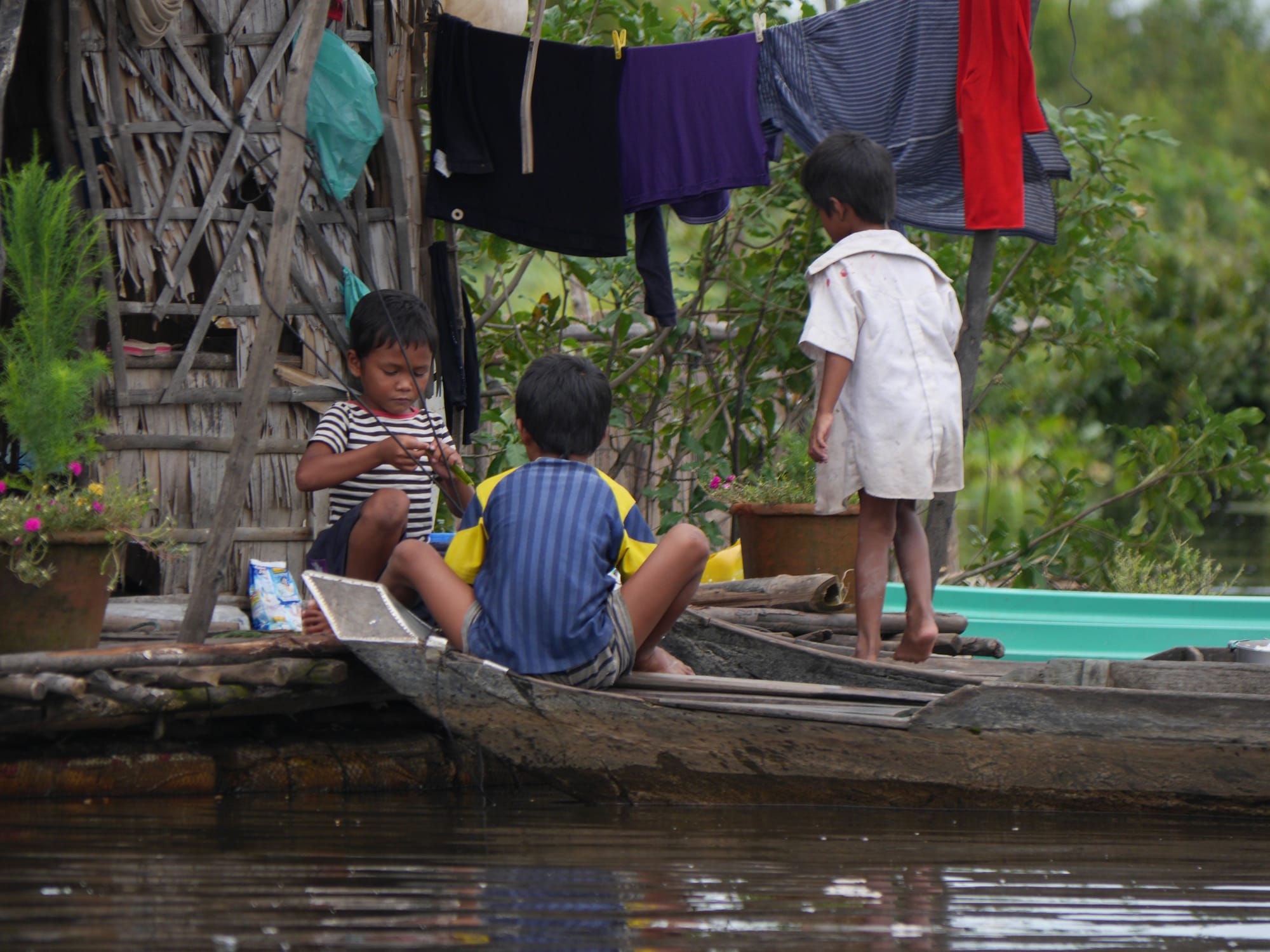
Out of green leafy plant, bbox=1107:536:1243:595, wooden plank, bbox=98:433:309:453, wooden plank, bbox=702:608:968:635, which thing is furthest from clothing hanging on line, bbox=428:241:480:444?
green leafy plant, bbox=1107:536:1243:595

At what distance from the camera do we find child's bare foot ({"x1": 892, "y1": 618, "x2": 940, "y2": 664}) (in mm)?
3986

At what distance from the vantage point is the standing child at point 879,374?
3.89m

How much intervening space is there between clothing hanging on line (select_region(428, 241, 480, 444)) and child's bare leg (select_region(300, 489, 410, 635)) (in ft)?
4.14

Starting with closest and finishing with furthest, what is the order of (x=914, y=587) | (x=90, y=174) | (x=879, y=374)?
(x=879, y=374), (x=914, y=587), (x=90, y=174)

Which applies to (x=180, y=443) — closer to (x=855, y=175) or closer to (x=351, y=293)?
(x=351, y=293)

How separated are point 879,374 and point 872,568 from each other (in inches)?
21.9

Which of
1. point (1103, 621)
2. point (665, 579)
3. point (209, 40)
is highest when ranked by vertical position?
point (209, 40)

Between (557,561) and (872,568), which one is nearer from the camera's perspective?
(557,561)

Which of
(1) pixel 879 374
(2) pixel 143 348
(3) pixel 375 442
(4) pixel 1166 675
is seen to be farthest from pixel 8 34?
(4) pixel 1166 675

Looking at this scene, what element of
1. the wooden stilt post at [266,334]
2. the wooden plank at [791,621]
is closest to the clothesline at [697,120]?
the wooden plank at [791,621]

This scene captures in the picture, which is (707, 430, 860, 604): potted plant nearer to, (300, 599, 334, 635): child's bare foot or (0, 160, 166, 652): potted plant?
(300, 599, 334, 635): child's bare foot

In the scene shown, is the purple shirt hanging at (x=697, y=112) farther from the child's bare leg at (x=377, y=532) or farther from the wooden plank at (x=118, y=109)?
the child's bare leg at (x=377, y=532)

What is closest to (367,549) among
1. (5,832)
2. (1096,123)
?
(5,832)

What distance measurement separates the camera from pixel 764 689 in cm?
351
